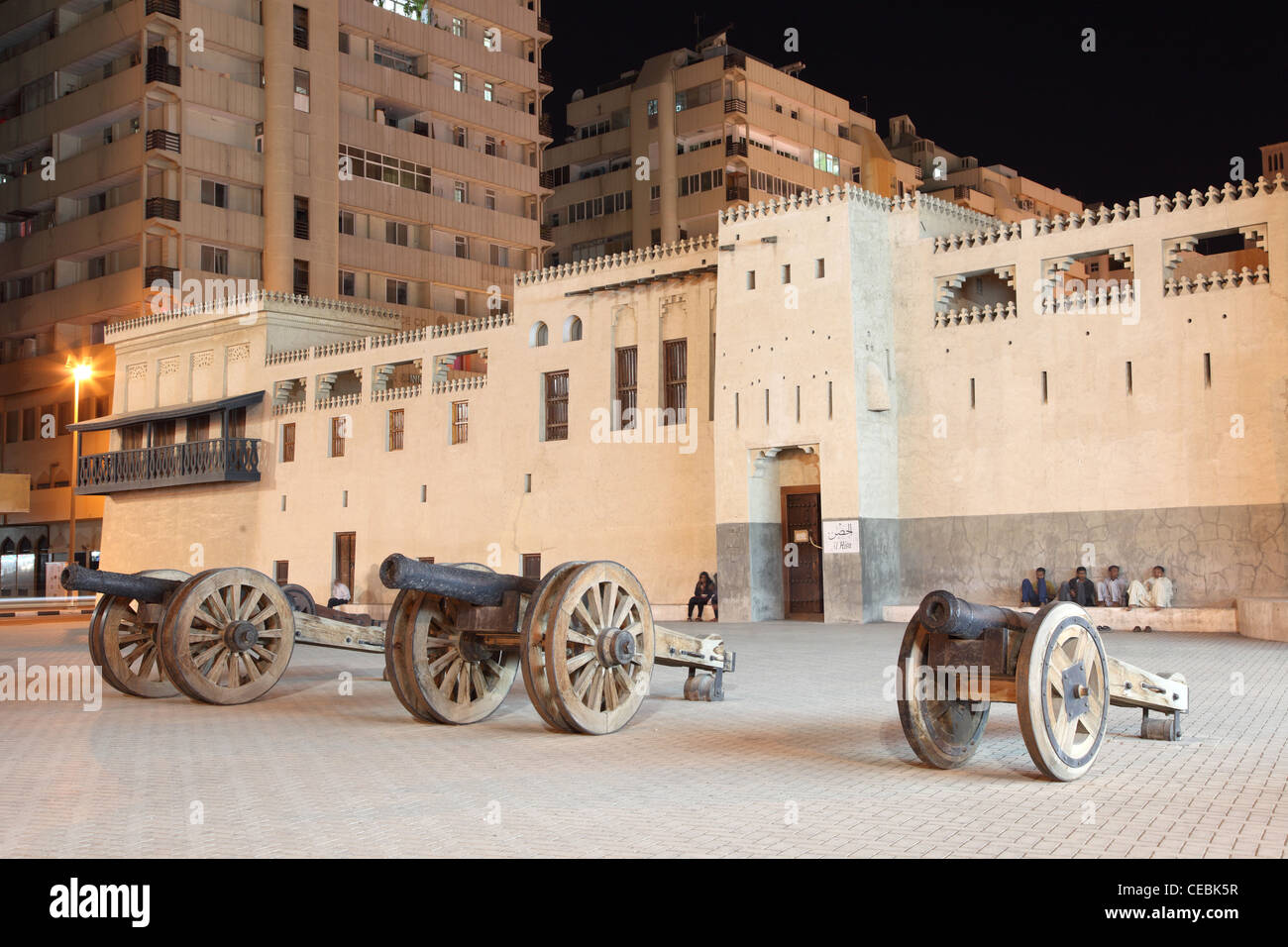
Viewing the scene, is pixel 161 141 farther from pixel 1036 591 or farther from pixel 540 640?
pixel 540 640

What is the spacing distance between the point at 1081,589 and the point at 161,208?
3378 centimetres

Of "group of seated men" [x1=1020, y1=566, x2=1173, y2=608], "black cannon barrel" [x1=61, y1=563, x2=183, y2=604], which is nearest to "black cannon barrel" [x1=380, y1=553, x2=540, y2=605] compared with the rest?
"black cannon barrel" [x1=61, y1=563, x2=183, y2=604]

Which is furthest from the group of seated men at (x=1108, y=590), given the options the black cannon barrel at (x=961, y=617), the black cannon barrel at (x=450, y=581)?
the black cannon barrel at (x=961, y=617)

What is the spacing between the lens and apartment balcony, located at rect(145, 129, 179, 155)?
143ft

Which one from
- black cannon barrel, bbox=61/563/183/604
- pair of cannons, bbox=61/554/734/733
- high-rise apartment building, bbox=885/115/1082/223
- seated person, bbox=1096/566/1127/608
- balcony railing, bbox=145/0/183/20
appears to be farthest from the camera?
high-rise apartment building, bbox=885/115/1082/223

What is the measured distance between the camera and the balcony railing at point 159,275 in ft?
142

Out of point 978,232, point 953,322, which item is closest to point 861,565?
point 953,322

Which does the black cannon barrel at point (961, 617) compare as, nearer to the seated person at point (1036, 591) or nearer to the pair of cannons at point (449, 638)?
the pair of cannons at point (449, 638)

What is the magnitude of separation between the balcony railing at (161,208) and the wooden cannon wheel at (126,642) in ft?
107

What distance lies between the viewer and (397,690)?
11008 mm

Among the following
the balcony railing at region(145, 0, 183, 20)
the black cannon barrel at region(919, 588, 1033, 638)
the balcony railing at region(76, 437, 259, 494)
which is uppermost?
the balcony railing at region(145, 0, 183, 20)

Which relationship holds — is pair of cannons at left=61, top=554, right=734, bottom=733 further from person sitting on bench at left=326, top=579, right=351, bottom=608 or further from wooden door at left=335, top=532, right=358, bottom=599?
wooden door at left=335, top=532, right=358, bottom=599

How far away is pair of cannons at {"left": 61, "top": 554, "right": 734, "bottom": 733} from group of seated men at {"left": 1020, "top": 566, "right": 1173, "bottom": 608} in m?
10.6

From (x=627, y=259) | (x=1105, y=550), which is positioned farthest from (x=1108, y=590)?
(x=627, y=259)
